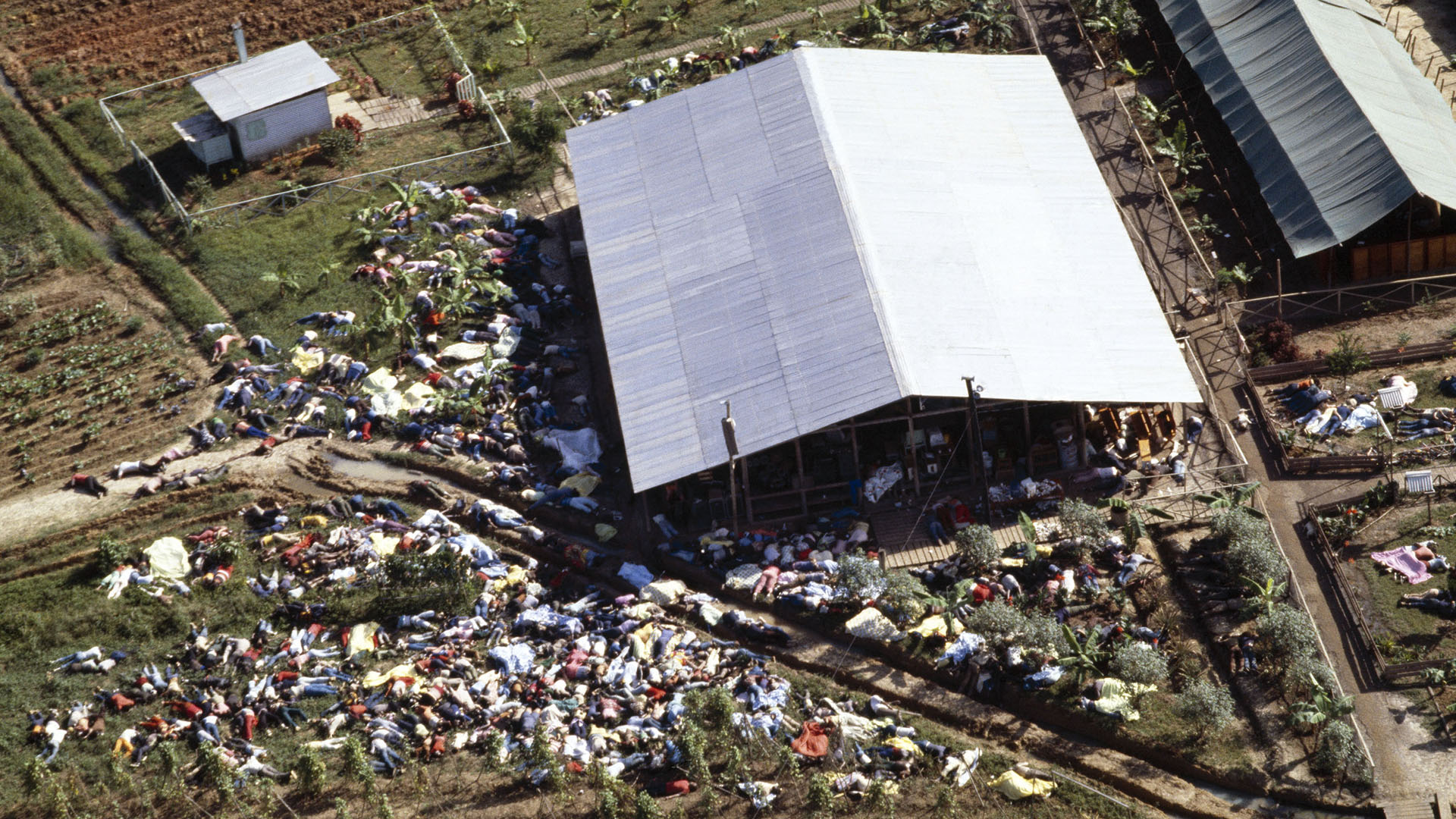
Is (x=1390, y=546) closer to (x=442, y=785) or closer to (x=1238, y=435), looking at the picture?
(x=1238, y=435)

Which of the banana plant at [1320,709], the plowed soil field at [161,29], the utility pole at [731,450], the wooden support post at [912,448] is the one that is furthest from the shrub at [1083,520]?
the plowed soil field at [161,29]

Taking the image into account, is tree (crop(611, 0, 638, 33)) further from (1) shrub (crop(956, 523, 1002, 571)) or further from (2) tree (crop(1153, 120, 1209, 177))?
(1) shrub (crop(956, 523, 1002, 571))

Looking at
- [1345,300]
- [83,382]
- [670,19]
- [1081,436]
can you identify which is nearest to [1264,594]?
[1081,436]

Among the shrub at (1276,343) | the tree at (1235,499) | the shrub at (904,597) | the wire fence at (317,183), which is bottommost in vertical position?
the shrub at (904,597)

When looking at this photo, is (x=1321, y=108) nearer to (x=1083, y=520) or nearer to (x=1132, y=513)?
(x=1132, y=513)

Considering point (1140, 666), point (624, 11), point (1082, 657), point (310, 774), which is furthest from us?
point (624, 11)

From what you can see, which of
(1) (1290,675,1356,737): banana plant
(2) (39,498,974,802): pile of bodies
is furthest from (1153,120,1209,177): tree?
(2) (39,498,974,802): pile of bodies

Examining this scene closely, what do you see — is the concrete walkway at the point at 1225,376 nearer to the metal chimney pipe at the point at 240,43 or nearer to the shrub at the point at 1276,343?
the shrub at the point at 1276,343
